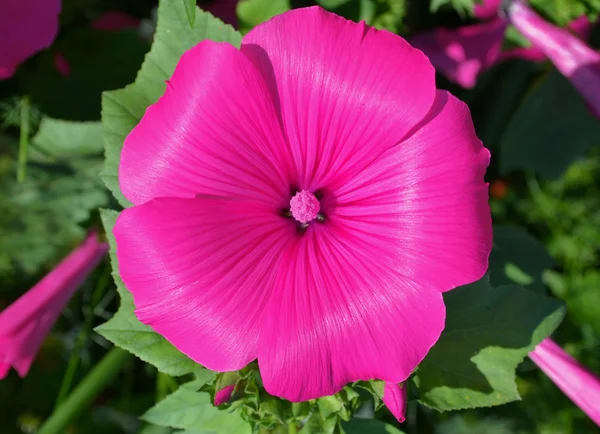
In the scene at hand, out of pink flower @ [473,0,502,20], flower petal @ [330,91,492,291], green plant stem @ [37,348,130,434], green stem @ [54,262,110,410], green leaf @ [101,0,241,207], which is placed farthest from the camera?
pink flower @ [473,0,502,20]

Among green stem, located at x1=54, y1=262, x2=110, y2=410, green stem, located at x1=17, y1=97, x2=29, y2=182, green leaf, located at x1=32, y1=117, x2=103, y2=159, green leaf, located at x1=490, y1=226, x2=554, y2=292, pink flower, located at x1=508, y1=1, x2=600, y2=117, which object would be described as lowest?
green stem, located at x1=54, y1=262, x2=110, y2=410

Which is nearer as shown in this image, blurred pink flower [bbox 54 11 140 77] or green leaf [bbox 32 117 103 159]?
blurred pink flower [bbox 54 11 140 77]

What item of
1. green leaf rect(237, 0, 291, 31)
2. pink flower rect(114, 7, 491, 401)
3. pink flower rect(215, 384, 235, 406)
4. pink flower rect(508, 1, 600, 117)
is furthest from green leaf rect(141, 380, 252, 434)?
pink flower rect(508, 1, 600, 117)

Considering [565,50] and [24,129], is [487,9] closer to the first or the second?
[565,50]

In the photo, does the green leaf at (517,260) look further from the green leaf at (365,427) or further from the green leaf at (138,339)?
the green leaf at (138,339)

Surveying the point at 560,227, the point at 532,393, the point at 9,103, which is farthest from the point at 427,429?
the point at 9,103

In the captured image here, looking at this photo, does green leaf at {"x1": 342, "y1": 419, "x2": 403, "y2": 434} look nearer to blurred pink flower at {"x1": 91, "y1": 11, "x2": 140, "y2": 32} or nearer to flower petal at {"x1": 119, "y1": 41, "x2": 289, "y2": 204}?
flower petal at {"x1": 119, "y1": 41, "x2": 289, "y2": 204}

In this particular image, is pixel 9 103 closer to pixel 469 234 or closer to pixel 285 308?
pixel 285 308
